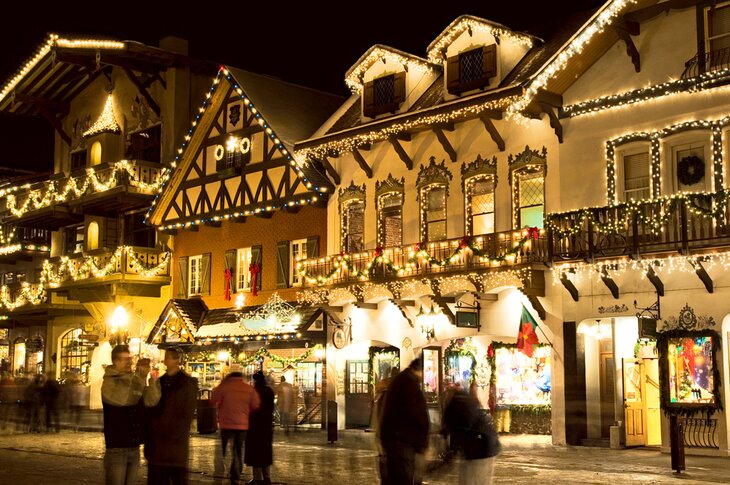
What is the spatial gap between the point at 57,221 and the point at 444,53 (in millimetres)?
21460

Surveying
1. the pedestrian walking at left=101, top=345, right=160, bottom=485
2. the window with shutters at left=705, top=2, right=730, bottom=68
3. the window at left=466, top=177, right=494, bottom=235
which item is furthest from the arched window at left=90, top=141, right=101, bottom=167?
the pedestrian walking at left=101, top=345, right=160, bottom=485

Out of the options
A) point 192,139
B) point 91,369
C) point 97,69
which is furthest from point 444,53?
point 91,369

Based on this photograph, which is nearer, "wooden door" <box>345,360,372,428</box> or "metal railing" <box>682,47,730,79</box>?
"metal railing" <box>682,47,730,79</box>

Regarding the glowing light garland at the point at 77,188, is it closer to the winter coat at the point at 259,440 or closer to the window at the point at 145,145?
the window at the point at 145,145

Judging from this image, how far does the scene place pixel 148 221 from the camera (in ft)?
124

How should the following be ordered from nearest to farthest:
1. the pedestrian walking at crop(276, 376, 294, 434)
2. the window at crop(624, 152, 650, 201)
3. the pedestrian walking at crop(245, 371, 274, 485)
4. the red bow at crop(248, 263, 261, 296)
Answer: the pedestrian walking at crop(245, 371, 274, 485), the window at crop(624, 152, 650, 201), the pedestrian walking at crop(276, 376, 294, 434), the red bow at crop(248, 263, 261, 296)

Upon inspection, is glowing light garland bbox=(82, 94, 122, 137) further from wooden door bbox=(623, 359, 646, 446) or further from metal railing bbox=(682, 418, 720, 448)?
metal railing bbox=(682, 418, 720, 448)

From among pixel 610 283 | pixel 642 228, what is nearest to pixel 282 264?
pixel 610 283

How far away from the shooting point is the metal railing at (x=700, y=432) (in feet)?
73.2

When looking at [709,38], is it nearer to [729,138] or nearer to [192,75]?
[729,138]

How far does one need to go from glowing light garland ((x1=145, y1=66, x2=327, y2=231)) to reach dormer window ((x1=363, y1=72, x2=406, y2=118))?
299 centimetres

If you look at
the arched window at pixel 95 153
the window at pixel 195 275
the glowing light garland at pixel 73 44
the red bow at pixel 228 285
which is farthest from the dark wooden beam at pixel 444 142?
the arched window at pixel 95 153

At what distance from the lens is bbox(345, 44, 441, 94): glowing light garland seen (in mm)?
29672

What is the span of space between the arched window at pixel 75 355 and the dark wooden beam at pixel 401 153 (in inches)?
735
